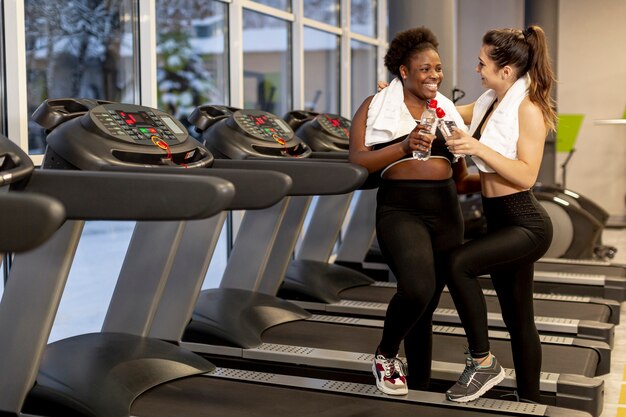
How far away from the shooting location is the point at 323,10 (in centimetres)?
736

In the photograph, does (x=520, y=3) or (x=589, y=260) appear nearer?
(x=589, y=260)

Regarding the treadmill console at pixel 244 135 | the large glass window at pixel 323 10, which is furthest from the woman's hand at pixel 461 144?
the large glass window at pixel 323 10

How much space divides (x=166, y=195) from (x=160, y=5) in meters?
3.22

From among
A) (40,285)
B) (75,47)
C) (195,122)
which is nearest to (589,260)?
(195,122)

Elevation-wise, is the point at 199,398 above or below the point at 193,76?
below

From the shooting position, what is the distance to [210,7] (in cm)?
553

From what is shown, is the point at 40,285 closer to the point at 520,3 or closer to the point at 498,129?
the point at 498,129

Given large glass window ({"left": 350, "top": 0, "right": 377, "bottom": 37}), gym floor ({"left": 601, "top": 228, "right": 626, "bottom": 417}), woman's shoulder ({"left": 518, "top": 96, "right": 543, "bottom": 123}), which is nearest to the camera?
woman's shoulder ({"left": 518, "top": 96, "right": 543, "bottom": 123})

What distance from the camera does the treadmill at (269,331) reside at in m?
3.71

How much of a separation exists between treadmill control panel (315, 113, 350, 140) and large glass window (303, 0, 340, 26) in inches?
68.8

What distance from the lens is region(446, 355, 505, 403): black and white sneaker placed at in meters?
3.18

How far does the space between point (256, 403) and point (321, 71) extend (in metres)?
4.58

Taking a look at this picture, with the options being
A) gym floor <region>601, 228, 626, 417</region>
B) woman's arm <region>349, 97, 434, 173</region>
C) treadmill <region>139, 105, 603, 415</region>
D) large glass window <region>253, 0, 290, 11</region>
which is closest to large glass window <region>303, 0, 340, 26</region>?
large glass window <region>253, 0, 290, 11</region>

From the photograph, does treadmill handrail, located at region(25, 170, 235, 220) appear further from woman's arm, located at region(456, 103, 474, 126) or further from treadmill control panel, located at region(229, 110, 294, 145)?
treadmill control panel, located at region(229, 110, 294, 145)
